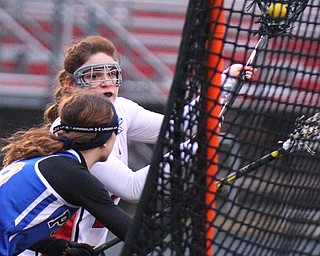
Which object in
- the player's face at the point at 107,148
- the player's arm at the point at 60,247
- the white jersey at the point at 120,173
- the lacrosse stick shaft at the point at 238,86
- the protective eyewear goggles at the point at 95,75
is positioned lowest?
the player's arm at the point at 60,247

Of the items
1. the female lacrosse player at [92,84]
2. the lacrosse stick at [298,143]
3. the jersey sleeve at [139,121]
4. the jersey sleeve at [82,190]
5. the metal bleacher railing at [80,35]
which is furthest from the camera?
the metal bleacher railing at [80,35]

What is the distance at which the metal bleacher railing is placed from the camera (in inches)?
344

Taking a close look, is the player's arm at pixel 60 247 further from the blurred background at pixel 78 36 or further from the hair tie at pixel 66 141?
the blurred background at pixel 78 36

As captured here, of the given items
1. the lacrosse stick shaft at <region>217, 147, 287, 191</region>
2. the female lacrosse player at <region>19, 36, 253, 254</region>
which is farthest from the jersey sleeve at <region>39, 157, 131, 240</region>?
the lacrosse stick shaft at <region>217, 147, 287, 191</region>

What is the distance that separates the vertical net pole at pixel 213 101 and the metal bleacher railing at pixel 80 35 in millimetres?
5792

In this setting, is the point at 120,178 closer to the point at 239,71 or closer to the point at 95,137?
the point at 95,137

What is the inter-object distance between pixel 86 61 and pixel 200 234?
5.07ft

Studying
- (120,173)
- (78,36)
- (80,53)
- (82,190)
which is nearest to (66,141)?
(82,190)

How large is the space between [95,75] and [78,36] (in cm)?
449

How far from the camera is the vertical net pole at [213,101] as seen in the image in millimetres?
2916

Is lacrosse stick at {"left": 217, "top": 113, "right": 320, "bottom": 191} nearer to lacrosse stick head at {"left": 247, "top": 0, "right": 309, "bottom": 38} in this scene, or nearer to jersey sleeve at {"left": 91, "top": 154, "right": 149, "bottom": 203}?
lacrosse stick head at {"left": 247, "top": 0, "right": 309, "bottom": 38}

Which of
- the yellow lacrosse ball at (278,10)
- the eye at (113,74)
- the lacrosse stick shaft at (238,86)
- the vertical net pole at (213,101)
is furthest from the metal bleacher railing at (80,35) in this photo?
the vertical net pole at (213,101)

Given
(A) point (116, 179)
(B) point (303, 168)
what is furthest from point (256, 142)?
(A) point (116, 179)

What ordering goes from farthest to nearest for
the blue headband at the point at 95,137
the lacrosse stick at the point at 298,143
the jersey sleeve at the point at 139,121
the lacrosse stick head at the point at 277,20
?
the jersey sleeve at the point at 139,121
the blue headband at the point at 95,137
the lacrosse stick at the point at 298,143
the lacrosse stick head at the point at 277,20
